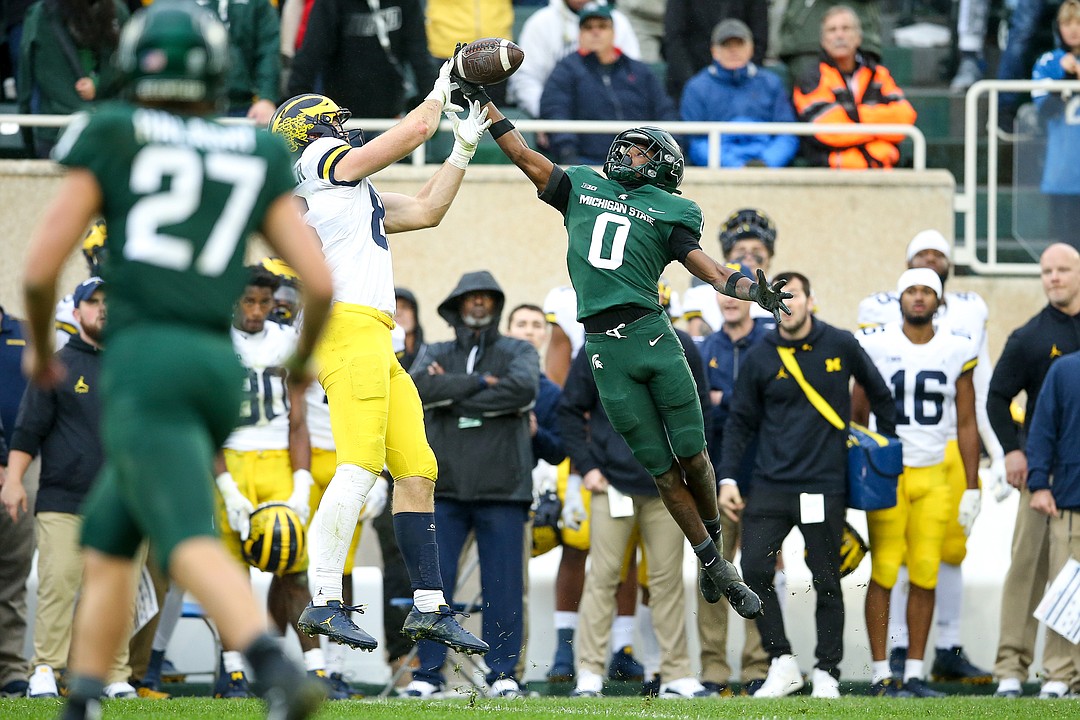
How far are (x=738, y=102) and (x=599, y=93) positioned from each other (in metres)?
1.13

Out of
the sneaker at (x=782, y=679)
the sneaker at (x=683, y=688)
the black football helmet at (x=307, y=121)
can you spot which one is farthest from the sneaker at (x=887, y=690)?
the black football helmet at (x=307, y=121)

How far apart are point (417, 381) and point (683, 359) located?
2330mm

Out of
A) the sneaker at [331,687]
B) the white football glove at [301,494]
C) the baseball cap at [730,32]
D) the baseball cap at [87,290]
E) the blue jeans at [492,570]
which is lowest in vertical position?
the sneaker at [331,687]

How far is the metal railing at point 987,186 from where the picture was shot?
12.9 metres

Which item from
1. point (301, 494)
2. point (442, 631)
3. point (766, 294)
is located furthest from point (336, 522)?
point (301, 494)

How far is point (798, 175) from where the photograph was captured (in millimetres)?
12969

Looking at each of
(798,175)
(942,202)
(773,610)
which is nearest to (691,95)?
(798,175)

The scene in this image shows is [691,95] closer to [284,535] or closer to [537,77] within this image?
[537,77]

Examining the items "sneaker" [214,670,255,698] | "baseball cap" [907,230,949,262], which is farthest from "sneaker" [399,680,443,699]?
"baseball cap" [907,230,949,262]

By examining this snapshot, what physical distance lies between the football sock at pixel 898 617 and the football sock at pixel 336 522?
4475 mm

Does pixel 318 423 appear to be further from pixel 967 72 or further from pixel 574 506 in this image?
pixel 967 72

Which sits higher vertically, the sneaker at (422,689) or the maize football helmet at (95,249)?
the maize football helmet at (95,249)

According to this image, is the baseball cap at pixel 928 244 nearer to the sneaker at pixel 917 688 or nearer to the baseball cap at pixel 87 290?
the sneaker at pixel 917 688

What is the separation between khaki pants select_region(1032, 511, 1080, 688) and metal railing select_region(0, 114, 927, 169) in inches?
159
